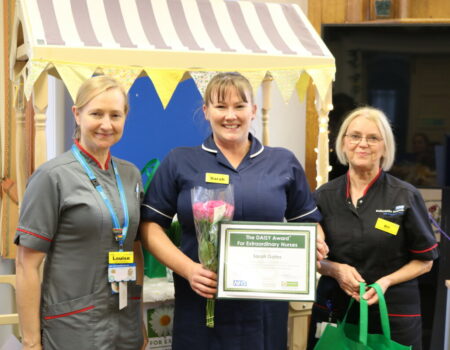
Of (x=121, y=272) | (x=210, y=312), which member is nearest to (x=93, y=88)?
(x=121, y=272)

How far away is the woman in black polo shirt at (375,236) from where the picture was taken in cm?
240

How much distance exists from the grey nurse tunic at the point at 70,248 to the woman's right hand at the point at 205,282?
30cm

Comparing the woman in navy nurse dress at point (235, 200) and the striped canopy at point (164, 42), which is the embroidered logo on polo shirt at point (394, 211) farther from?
the striped canopy at point (164, 42)

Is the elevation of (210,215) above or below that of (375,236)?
above

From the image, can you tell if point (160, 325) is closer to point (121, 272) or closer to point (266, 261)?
point (121, 272)

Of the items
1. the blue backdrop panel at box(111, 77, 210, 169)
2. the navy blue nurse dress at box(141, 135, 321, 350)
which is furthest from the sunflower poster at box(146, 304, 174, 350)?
the blue backdrop panel at box(111, 77, 210, 169)

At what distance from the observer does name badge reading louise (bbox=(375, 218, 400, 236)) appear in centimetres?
239

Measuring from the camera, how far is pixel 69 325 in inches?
77.1

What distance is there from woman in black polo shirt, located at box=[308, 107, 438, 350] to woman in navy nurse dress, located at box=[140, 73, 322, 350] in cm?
30

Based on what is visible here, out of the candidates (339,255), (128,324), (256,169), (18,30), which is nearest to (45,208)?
(128,324)

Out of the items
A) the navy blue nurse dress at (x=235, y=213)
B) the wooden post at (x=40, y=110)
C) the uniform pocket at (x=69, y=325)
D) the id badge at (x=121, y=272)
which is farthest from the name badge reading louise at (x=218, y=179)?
the wooden post at (x=40, y=110)

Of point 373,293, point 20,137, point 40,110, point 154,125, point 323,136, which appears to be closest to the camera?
point 373,293

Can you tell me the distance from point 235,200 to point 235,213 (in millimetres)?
47

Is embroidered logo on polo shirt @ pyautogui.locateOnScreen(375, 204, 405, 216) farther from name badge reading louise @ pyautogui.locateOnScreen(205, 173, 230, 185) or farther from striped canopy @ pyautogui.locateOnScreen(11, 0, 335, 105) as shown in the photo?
striped canopy @ pyautogui.locateOnScreen(11, 0, 335, 105)
